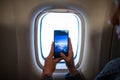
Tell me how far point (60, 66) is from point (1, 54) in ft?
1.31

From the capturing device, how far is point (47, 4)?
1.52 meters

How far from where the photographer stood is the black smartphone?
159cm

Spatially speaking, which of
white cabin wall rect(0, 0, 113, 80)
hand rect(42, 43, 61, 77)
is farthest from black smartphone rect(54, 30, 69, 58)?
white cabin wall rect(0, 0, 113, 80)

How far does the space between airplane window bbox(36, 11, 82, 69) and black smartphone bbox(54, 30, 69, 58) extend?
0.19 feet

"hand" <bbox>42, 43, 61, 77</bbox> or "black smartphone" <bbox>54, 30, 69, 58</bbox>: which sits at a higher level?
"black smartphone" <bbox>54, 30, 69, 58</bbox>

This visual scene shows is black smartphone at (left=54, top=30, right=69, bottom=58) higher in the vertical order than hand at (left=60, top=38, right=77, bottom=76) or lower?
higher

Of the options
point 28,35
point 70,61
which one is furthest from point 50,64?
point 28,35

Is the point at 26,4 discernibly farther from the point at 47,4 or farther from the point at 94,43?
the point at 94,43

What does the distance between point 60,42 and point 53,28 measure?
11 centimetres

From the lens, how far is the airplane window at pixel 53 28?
1608 mm

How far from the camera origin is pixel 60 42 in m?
1.61

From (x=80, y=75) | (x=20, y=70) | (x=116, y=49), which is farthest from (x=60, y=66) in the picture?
(x=116, y=49)

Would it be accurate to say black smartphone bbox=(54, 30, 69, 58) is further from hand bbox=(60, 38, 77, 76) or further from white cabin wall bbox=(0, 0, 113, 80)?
white cabin wall bbox=(0, 0, 113, 80)

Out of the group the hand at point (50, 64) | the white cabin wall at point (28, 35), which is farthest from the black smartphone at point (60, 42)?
the white cabin wall at point (28, 35)
